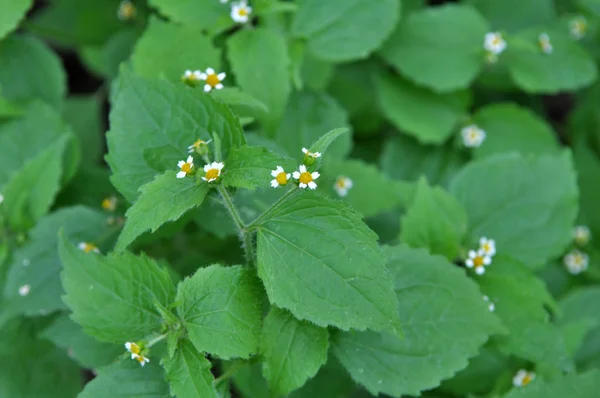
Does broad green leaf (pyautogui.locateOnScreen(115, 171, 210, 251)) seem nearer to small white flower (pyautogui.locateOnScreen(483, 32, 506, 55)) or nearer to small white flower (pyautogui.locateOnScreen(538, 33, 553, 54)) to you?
small white flower (pyautogui.locateOnScreen(483, 32, 506, 55))

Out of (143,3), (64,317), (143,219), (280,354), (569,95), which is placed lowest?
(569,95)

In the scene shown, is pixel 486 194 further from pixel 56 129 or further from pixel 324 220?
pixel 56 129

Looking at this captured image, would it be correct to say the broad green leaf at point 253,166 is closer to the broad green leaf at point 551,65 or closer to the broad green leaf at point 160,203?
the broad green leaf at point 160,203

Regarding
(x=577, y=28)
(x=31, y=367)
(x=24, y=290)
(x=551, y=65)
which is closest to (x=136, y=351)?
(x=24, y=290)

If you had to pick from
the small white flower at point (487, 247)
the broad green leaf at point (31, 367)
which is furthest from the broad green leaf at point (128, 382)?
the small white flower at point (487, 247)

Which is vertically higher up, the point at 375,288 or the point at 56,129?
the point at 375,288

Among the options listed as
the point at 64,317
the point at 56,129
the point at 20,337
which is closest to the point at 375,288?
the point at 64,317

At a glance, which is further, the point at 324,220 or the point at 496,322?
the point at 496,322

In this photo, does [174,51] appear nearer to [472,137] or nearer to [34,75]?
[34,75]
